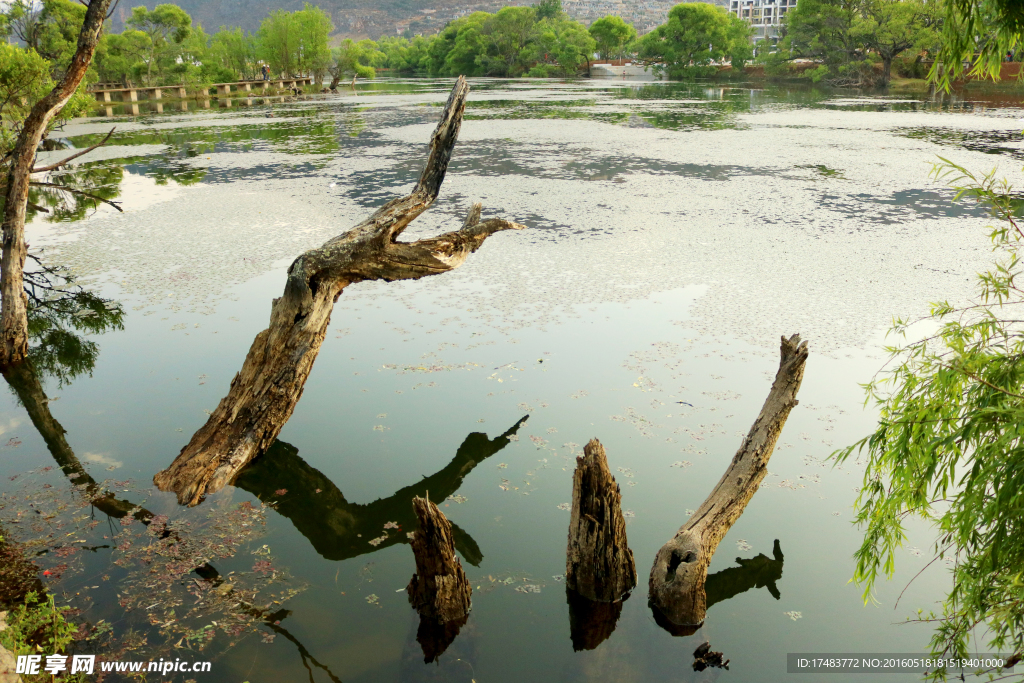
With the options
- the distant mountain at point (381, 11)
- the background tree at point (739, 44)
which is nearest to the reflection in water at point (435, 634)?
the background tree at point (739, 44)

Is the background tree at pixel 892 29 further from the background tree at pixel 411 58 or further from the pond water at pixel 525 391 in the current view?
the background tree at pixel 411 58

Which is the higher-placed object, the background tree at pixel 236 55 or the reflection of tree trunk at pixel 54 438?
the background tree at pixel 236 55

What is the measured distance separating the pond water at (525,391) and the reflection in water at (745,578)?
19 mm

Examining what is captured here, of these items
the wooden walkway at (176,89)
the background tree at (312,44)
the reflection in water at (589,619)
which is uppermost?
the background tree at (312,44)

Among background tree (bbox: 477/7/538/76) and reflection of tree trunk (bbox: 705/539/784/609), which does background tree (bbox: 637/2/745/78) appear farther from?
reflection of tree trunk (bbox: 705/539/784/609)

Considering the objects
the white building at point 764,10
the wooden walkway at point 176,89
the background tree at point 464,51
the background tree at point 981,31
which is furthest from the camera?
the white building at point 764,10

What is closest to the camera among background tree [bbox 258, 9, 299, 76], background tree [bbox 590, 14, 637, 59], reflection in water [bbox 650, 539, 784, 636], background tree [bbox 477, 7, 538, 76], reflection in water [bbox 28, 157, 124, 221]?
reflection in water [bbox 650, 539, 784, 636]

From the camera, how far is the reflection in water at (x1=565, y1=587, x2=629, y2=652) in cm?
313

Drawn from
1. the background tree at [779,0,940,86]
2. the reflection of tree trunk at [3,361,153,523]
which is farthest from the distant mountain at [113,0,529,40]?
the reflection of tree trunk at [3,361,153,523]

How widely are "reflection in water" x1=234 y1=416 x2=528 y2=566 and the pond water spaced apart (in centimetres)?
2

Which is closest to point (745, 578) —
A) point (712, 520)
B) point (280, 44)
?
point (712, 520)

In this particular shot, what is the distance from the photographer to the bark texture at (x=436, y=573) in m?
3.05

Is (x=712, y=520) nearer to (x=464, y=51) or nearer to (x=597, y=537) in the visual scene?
(x=597, y=537)

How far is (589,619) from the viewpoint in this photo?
3.25m
